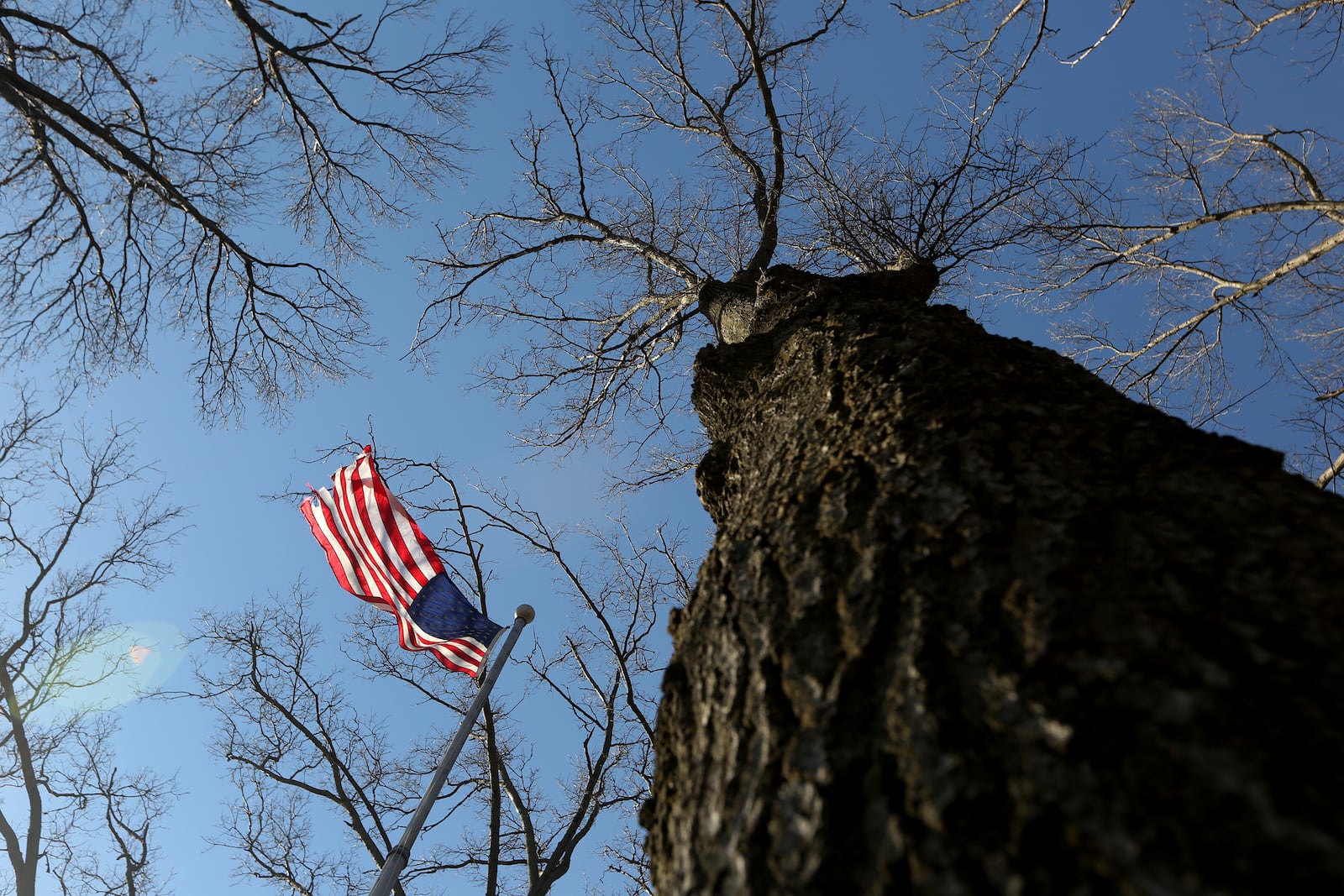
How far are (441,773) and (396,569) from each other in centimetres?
167

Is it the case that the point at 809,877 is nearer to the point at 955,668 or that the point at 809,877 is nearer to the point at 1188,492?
the point at 955,668

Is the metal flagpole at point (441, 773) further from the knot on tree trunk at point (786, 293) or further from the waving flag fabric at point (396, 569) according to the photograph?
the knot on tree trunk at point (786, 293)

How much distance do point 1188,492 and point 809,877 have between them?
889 mm

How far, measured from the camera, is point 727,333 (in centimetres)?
455

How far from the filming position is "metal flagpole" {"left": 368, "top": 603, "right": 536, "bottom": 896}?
4356mm

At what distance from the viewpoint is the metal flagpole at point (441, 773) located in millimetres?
4356

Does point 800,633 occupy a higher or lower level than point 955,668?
higher

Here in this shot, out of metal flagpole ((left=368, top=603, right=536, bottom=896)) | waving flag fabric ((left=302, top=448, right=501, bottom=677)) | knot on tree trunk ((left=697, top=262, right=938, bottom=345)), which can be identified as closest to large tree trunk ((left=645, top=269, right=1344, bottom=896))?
knot on tree trunk ((left=697, top=262, right=938, bottom=345))

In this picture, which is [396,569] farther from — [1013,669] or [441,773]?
[1013,669]

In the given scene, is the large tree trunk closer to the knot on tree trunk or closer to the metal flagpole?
the knot on tree trunk

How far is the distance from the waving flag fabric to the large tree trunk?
438 centimetres

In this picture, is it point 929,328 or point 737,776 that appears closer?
point 737,776

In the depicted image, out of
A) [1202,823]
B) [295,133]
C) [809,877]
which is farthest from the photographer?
[295,133]

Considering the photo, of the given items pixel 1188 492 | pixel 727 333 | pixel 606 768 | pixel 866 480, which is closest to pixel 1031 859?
pixel 1188 492
